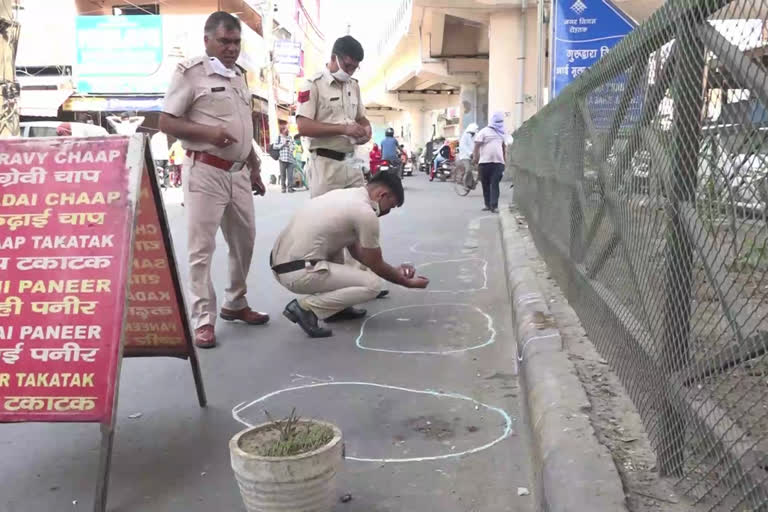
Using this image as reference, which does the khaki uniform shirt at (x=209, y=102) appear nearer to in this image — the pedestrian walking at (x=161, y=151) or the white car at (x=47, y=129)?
the white car at (x=47, y=129)

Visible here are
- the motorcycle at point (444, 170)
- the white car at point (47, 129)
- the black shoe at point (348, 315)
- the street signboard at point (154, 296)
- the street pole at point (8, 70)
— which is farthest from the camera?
the motorcycle at point (444, 170)

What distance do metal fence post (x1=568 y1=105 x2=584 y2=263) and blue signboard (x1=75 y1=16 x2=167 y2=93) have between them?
21.8 meters

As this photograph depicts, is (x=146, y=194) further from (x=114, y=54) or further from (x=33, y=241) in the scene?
(x=114, y=54)

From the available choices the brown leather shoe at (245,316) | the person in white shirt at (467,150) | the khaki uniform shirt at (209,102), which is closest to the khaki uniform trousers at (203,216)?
the khaki uniform shirt at (209,102)

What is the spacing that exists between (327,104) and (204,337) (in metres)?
2.04

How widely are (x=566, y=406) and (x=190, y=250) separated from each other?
263 centimetres

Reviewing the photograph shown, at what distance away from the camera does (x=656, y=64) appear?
7.84ft

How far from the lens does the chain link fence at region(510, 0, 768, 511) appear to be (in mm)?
1644

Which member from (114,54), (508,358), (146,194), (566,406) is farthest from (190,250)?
(114,54)

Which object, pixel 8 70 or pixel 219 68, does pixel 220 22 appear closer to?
pixel 219 68

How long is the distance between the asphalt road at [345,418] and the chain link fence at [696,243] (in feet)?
2.21

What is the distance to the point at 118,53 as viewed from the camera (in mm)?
23188

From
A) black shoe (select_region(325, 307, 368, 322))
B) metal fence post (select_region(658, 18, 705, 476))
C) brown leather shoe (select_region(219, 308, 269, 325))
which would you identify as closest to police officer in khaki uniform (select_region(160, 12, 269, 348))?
brown leather shoe (select_region(219, 308, 269, 325))

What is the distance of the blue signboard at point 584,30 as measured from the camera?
7543mm
